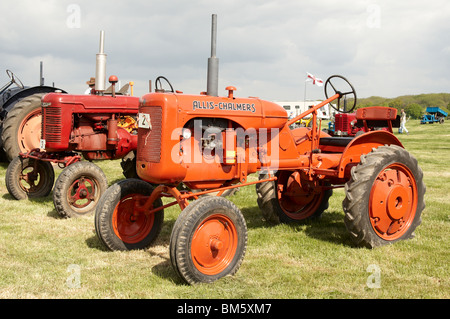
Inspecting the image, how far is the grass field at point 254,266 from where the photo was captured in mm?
3477

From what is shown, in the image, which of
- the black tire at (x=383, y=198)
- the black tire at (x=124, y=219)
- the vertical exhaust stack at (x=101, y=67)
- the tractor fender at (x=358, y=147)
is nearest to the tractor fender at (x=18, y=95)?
the vertical exhaust stack at (x=101, y=67)

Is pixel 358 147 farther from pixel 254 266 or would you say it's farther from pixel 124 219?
pixel 124 219

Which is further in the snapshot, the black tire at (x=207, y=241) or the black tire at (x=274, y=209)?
the black tire at (x=274, y=209)

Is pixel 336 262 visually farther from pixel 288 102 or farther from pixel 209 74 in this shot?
pixel 288 102

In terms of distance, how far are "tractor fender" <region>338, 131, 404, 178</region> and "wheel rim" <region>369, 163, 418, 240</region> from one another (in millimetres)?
397

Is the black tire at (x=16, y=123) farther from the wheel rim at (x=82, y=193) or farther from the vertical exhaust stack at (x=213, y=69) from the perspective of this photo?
the vertical exhaust stack at (x=213, y=69)

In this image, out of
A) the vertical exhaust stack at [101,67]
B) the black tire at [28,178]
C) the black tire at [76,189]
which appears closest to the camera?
the vertical exhaust stack at [101,67]

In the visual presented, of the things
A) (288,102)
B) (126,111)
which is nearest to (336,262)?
(126,111)

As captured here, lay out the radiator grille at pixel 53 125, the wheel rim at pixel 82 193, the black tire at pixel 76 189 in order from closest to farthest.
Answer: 1. the black tire at pixel 76 189
2. the wheel rim at pixel 82 193
3. the radiator grille at pixel 53 125

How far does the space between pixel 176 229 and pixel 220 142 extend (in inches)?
40.0

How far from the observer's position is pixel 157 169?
385cm

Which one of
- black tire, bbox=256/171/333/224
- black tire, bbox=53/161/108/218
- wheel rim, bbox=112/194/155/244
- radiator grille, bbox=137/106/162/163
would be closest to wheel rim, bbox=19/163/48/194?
black tire, bbox=53/161/108/218

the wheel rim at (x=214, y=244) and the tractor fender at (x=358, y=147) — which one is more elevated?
the tractor fender at (x=358, y=147)

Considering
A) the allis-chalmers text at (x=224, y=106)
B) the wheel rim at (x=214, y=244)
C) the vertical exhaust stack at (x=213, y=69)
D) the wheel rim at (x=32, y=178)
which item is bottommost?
the wheel rim at (x=214, y=244)
